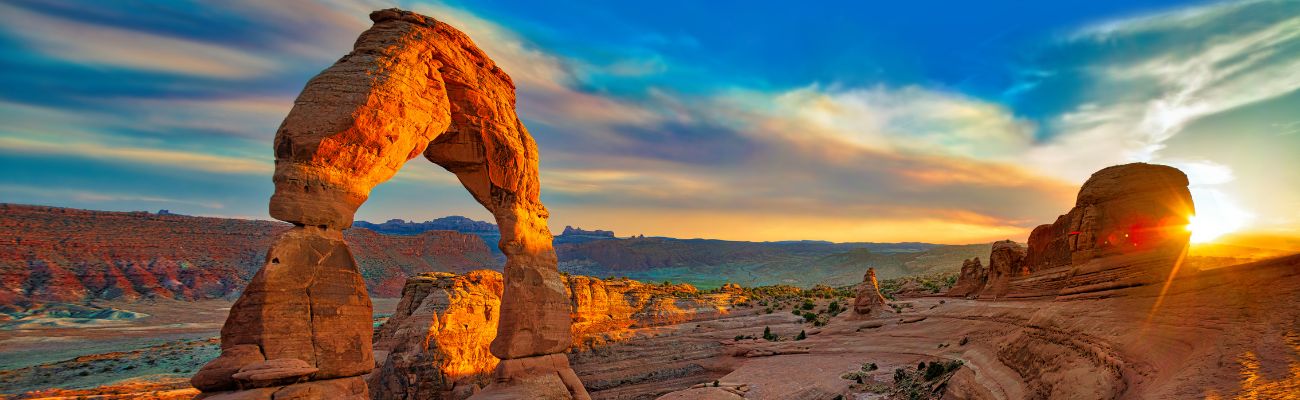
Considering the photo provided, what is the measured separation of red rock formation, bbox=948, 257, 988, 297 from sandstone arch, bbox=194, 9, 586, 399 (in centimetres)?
2950

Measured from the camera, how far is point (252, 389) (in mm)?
7867

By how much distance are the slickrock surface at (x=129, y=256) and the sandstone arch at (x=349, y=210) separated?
86244mm

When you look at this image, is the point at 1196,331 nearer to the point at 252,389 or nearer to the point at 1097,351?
the point at 1097,351

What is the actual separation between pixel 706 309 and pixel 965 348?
25.0m

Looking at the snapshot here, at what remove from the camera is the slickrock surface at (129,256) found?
2603 inches

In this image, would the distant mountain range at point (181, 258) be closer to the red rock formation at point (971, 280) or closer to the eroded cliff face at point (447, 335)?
the red rock formation at point (971, 280)

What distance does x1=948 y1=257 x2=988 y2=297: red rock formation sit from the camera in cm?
3256

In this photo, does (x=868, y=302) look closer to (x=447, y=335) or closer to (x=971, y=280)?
(x=971, y=280)

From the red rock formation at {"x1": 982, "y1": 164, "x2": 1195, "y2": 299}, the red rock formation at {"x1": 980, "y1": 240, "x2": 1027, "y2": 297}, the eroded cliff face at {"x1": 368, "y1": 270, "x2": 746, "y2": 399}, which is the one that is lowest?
the eroded cliff face at {"x1": 368, "y1": 270, "x2": 746, "y2": 399}

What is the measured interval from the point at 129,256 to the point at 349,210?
4003 inches

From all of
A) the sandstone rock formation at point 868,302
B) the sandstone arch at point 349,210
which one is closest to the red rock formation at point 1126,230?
the sandstone arch at point 349,210

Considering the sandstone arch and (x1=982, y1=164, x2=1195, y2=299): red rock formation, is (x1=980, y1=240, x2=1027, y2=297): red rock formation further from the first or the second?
the sandstone arch

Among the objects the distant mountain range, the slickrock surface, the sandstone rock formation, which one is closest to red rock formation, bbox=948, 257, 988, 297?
the sandstone rock formation

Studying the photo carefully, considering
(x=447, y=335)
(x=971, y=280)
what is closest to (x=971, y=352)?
(x=447, y=335)
